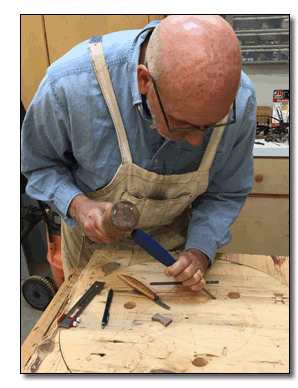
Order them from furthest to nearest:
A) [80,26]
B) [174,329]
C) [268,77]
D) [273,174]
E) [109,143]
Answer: [268,77] < [273,174] < [80,26] < [109,143] < [174,329]

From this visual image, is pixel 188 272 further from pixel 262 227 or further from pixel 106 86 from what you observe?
pixel 262 227

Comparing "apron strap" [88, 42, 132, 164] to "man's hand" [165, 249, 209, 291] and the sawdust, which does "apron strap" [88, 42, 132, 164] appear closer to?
"man's hand" [165, 249, 209, 291]

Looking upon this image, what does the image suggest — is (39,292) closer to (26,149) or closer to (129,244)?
(129,244)

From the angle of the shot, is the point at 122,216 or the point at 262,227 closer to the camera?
the point at 122,216

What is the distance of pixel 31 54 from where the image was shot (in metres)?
2.08

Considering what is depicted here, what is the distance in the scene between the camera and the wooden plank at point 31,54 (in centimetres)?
202

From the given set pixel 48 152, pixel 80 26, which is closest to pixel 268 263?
pixel 48 152

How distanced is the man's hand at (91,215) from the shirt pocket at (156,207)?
0.11 m

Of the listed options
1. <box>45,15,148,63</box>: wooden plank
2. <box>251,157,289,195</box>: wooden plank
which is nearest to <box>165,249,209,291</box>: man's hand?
<box>251,157,289,195</box>: wooden plank

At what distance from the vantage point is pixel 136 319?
2.73ft

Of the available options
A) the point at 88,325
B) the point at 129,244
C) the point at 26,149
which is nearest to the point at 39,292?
the point at 129,244

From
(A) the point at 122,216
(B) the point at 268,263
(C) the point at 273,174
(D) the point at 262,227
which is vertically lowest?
(D) the point at 262,227

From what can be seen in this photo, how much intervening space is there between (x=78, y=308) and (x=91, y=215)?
232mm

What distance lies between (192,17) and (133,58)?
216 millimetres
